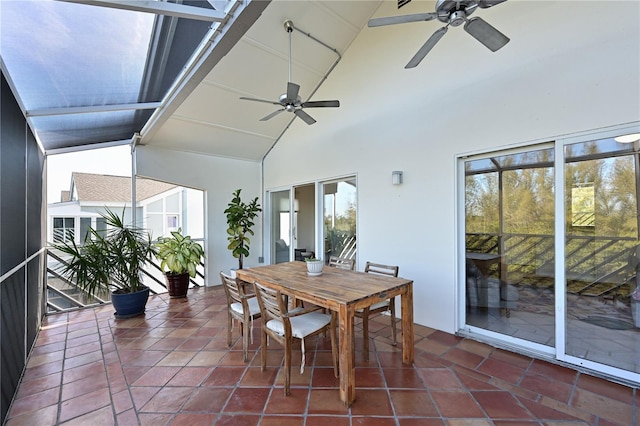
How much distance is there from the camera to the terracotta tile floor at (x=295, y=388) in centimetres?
194

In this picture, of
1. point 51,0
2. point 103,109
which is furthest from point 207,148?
point 51,0

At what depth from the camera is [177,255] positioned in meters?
4.78

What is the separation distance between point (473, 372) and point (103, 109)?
16.2 ft

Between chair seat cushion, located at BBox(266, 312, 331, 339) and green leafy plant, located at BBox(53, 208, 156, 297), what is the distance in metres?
2.70

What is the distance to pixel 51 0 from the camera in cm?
191

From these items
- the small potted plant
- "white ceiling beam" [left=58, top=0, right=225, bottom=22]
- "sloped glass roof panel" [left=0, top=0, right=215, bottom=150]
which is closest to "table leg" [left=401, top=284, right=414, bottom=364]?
the small potted plant

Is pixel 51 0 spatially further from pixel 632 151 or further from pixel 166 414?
pixel 632 151

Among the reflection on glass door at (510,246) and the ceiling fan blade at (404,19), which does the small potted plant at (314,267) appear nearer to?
the reflection on glass door at (510,246)

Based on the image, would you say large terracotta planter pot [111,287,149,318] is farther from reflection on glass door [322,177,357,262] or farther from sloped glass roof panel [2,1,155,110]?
reflection on glass door [322,177,357,262]

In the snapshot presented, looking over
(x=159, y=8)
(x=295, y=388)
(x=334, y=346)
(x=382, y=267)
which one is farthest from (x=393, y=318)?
(x=159, y=8)

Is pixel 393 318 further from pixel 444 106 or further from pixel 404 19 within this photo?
pixel 404 19

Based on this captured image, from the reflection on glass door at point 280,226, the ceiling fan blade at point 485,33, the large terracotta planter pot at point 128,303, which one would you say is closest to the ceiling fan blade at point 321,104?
the ceiling fan blade at point 485,33

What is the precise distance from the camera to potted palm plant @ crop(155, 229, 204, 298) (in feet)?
15.6

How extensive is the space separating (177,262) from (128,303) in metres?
1.00
